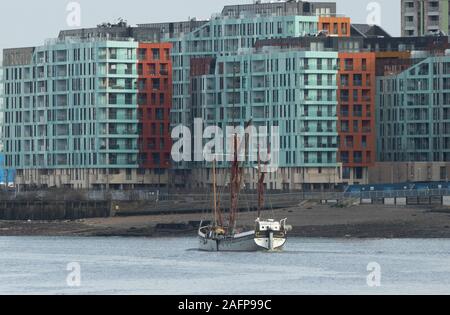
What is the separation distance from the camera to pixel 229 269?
148m

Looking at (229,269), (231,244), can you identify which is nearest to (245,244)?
(231,244)

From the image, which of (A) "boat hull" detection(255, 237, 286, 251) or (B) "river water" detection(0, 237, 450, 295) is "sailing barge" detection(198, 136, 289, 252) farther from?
(B) "river water" detection(0, 237, 450, 295)

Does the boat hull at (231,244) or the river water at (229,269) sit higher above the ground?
the boat hull at (231,244)

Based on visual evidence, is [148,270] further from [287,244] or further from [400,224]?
[400,224]

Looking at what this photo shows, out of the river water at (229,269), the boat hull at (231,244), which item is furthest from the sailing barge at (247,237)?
Answer: the river water at (229,269)

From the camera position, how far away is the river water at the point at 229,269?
129875mm

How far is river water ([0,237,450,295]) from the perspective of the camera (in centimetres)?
12988

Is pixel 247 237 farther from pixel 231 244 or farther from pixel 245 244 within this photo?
pixel 231 244

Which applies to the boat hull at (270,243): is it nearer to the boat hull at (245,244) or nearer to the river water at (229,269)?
the boat hull at (245,244)

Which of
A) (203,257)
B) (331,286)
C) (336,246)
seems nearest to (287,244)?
(336,246)

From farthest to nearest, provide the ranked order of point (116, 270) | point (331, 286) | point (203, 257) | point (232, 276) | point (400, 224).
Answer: point (400, 224) → point (203, 257) → point (116, 270) → point (232, 276) → point (331, 286)
